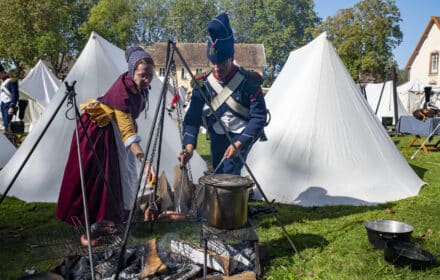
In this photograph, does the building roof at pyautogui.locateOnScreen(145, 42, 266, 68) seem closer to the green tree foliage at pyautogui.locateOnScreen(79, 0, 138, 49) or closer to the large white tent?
the green tree foliage at pyautogui.locateOnScreen(79, 0, 138, 49)

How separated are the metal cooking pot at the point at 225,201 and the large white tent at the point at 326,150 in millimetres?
2356

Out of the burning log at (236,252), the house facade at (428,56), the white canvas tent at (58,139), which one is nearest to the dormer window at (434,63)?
the house facade at (428,56)

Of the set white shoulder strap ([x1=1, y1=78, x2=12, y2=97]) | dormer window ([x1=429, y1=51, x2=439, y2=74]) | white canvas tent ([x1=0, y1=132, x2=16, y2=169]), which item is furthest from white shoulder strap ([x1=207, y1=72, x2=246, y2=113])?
dormer window ([x1=429, y1=51, x2=439, y2=74])

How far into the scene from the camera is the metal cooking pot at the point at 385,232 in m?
3.16

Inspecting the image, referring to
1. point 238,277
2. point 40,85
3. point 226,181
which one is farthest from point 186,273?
point 40,85

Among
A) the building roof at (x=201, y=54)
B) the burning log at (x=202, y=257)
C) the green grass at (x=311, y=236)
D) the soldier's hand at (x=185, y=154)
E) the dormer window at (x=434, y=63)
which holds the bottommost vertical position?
the green grass at (x=311, y=236)

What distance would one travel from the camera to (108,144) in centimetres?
308

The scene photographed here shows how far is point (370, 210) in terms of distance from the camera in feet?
14.9

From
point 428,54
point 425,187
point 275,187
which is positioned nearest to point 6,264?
point 275,187

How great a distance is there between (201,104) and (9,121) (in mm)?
7745

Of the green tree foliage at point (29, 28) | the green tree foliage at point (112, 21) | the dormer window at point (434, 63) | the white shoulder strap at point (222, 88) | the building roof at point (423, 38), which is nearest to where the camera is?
the white shoulder strap at point (222, 88)

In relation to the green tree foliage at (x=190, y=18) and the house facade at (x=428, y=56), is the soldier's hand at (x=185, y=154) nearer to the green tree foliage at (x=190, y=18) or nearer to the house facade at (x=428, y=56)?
the house facade at (x=428, y=56)

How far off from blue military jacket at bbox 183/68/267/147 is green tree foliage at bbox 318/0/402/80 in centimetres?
2794

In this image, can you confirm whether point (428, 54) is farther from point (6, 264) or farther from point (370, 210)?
point (6, 264)
